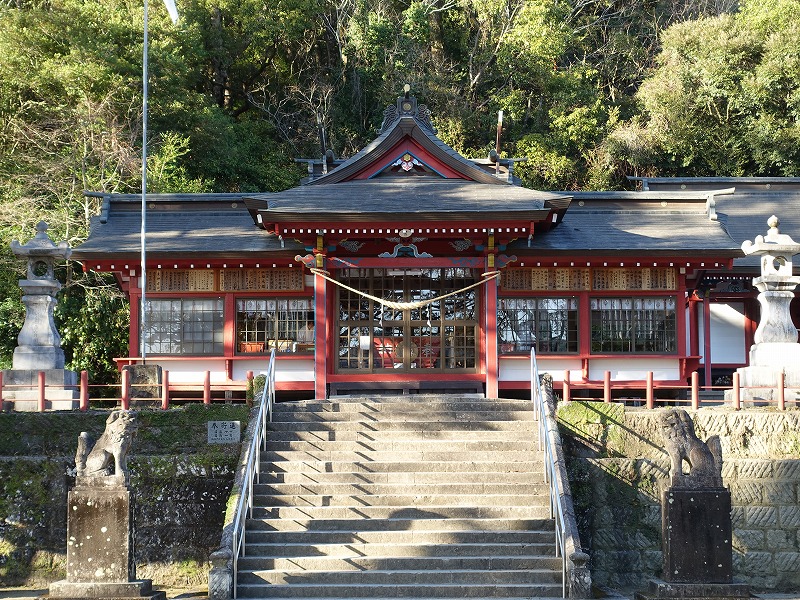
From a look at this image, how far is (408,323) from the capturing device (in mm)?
19250

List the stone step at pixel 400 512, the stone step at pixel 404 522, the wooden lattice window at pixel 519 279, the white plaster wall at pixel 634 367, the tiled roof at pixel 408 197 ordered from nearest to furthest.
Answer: the stone step at pixel 404 522 → the stone step at pixel 400 512 → the tiled roof at pixel 408 197 → the white plaster wall at pixel 634 367 → the wooden lattice window at pixel 519 279

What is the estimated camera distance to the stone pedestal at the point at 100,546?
1166cm

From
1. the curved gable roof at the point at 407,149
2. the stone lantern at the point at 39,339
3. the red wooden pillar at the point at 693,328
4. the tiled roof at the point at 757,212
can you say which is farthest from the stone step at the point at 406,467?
the tiled roof at the point at 757,212

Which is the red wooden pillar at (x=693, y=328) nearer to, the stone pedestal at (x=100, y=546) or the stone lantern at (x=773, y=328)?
the stone lantern at (x=773, y=328)

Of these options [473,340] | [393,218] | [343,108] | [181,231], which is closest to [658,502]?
[473,340]

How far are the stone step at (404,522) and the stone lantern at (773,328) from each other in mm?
5890

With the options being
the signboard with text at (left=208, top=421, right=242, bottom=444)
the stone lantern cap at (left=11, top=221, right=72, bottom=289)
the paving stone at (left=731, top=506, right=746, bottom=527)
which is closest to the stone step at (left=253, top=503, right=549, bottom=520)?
the signboard with text at (left=208, top=421, right=242, bottom=444)

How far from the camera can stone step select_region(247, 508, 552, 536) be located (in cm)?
1345

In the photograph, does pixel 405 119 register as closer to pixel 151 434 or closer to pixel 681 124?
pixel 151 434

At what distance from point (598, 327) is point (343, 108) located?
62.3 ft

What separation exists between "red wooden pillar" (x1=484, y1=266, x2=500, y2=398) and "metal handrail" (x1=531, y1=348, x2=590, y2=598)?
2.28 meters

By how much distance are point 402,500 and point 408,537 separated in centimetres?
84

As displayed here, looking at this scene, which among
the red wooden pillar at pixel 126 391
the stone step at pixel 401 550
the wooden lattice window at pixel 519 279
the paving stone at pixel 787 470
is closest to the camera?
the stone step at pixel 401 550

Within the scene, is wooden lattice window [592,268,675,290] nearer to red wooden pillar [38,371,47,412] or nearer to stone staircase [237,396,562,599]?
stone staircase [237,396,562,599]
